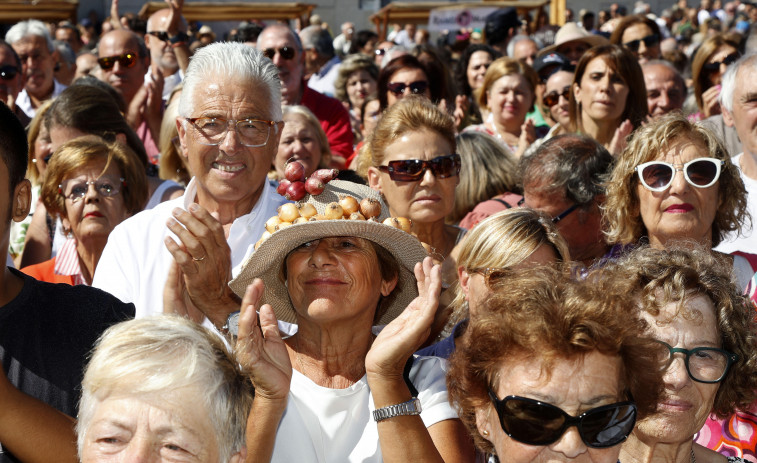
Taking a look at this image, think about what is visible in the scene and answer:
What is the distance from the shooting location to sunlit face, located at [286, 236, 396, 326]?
299cm

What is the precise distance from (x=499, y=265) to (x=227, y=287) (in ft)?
3.27

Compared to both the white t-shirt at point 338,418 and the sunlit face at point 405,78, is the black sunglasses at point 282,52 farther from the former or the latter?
the white t-shirt at point 338,418

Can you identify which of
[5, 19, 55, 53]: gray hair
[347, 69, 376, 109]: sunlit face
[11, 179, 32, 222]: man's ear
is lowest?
[347, 69, 376, 109]: sunlit face

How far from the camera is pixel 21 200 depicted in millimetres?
2580

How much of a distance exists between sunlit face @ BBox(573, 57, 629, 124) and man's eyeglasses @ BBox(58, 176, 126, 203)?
2.81 m

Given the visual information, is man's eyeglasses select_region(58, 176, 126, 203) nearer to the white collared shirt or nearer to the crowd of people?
the crowd of people

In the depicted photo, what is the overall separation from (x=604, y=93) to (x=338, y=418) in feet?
11.0

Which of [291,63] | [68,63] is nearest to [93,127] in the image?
[291,63]

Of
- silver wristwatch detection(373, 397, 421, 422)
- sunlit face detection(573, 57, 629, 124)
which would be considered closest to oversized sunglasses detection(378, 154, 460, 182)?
sunlit face detection(573, 57, 629, 124)

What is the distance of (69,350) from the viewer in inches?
98.6

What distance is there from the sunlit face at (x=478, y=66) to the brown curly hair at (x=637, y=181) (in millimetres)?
4302

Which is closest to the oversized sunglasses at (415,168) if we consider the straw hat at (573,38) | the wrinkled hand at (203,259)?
the wrinkled hand at (203,259)

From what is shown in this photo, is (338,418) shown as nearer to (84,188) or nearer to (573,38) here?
(84,188)

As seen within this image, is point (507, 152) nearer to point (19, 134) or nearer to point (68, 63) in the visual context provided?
point (19, 134)
